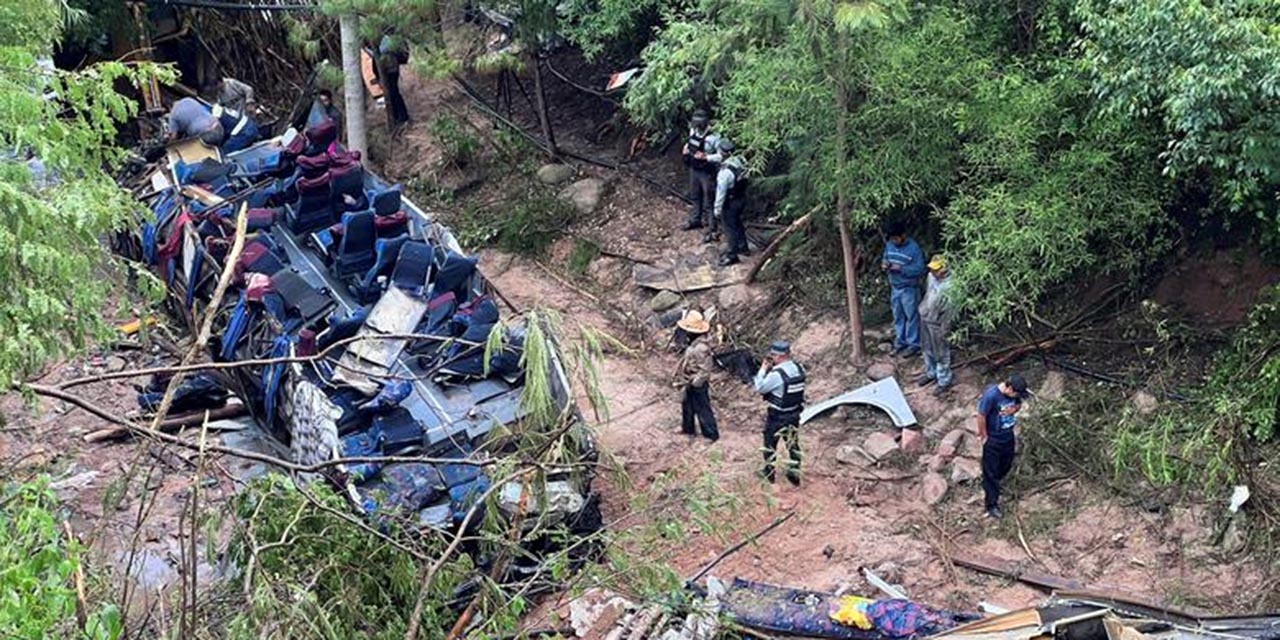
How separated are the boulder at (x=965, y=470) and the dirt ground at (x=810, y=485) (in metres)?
0.05

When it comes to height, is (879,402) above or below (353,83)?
below

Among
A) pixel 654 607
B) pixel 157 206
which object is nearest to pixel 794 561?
pixel 654 607

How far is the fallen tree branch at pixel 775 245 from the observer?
47.4 feet

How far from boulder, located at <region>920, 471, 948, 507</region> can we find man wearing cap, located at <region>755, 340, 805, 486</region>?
103 cm

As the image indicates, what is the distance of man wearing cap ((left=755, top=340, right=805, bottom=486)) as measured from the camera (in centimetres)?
1150

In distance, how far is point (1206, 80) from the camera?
10359mm

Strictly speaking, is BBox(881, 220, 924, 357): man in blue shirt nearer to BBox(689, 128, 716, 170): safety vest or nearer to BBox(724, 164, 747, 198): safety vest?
BBox(724, 164, 747, 198): safety vest

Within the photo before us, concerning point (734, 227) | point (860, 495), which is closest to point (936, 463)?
point (860, 495)

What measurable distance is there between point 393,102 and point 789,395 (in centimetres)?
1007

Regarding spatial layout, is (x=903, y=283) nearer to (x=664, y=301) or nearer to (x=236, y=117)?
(x=664, y=301)

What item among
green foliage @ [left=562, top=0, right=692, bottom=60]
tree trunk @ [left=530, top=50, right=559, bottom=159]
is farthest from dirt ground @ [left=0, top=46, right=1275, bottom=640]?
tree trunk @ [left=530, top=50, right=559, bottom=159]

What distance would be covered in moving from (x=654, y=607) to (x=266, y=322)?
17.9ft

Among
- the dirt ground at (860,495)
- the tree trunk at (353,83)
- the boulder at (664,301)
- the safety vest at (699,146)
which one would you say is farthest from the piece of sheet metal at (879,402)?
the tree trunk at (353,83)

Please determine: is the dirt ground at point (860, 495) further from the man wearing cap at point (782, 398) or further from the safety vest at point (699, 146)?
the safety vest at point (699, 146)
